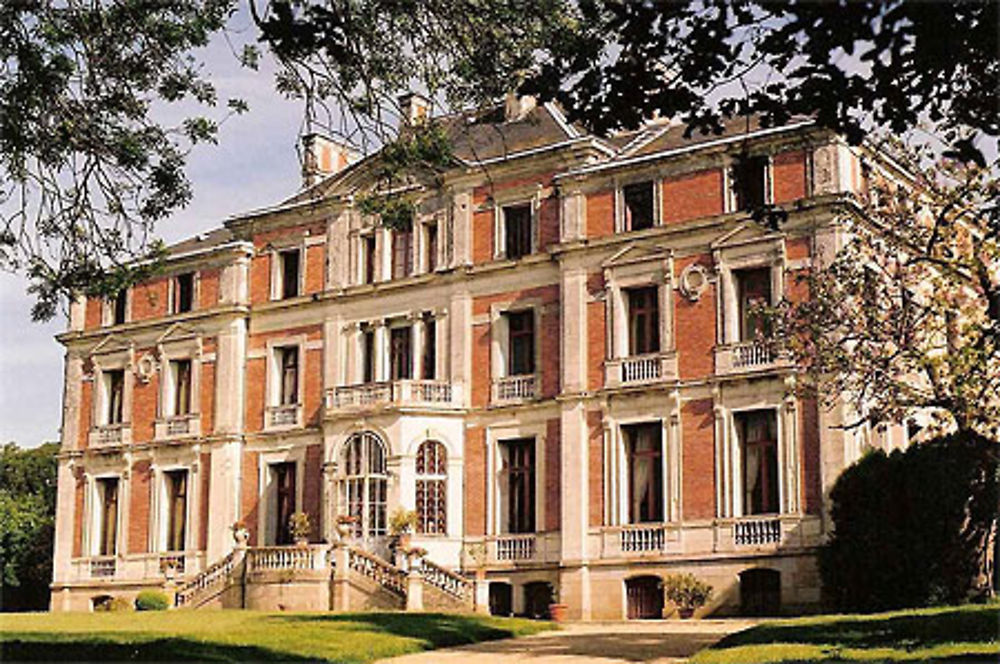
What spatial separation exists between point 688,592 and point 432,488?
23.9 feet

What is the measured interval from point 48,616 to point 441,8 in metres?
22.0

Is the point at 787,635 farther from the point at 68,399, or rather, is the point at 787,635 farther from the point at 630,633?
the point at 68,399

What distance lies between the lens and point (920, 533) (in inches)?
1022

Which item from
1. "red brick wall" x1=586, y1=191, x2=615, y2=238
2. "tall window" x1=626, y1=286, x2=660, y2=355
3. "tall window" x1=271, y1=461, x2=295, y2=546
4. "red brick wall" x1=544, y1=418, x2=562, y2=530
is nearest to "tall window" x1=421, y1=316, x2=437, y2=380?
"red brick wall" x1=544, y1=418, x2=562, y2=530

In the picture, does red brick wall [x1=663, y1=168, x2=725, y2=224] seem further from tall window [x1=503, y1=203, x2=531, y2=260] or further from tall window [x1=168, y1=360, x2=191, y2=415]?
tall window [x1=168, y1=360, x2=191, y2=415]

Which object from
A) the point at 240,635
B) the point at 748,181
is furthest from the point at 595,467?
the point at 748,181

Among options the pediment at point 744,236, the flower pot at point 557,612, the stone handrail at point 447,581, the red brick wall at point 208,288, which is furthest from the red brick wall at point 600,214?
the red brick wall at point 208,288

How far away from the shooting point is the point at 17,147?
1238 centimetres

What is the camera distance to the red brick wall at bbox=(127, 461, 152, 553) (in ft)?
125

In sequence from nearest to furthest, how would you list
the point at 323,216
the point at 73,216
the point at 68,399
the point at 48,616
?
the point at 73,216 → the point at 48,616 → the point at 323,216 → the point at 68,399

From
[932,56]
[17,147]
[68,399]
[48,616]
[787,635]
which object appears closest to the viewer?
[932,56]

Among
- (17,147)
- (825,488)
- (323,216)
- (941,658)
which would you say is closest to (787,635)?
(941,658)

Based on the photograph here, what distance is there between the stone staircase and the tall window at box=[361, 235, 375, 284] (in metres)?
8.12

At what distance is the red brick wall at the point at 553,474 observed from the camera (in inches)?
1249
